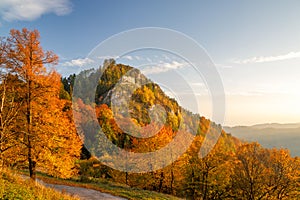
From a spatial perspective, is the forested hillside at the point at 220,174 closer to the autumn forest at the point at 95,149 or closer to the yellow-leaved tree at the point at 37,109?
the autumn forest at the point at 95,149

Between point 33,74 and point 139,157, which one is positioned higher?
point 33,74

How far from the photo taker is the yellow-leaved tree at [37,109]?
18.7m

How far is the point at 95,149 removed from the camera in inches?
2726

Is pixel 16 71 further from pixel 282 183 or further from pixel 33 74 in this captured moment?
pixel 282 183

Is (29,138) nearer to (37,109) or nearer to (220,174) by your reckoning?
(37,109)

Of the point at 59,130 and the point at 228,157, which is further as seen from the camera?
the point at 228,157

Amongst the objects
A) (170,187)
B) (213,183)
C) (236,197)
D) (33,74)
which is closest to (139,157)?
(170,187)

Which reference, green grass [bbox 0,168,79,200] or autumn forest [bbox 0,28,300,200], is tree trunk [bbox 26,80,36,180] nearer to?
autumn forest [bbox 0,28,300,200]

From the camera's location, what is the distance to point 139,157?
42.0m

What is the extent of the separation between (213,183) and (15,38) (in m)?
33.1

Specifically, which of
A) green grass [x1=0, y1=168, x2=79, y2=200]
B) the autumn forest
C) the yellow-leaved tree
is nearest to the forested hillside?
the autumn forest

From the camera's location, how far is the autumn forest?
1881cm

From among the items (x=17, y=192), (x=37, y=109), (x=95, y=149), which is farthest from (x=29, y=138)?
(x=95, y=149)

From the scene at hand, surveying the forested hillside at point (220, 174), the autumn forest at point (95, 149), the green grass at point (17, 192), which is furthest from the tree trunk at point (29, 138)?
the forested hillside at point (220, 174)
